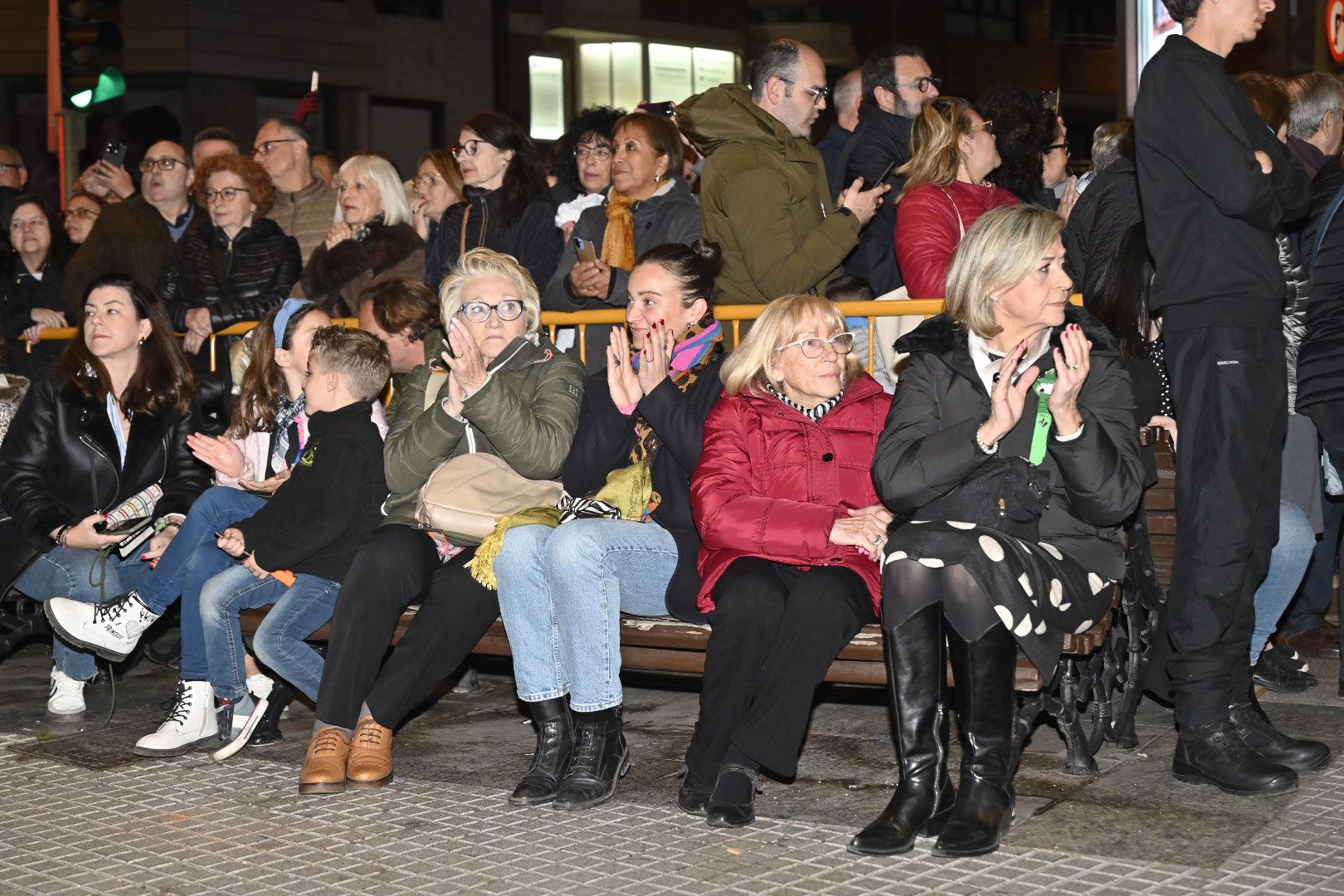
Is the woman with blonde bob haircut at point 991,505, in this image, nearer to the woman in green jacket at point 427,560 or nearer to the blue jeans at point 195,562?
the woman in green jacket at point 427,560

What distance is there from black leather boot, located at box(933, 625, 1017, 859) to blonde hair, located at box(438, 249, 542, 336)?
2.30m

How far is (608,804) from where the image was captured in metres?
5.38

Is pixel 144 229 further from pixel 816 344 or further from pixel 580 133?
pixel 816 344

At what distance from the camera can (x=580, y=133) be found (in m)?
9.18

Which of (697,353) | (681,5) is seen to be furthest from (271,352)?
(681,5)

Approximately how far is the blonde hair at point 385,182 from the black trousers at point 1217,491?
4.63m

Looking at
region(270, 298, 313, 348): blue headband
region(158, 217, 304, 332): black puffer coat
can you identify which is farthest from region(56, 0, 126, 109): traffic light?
region(270, 298, 313, 348): blue headband

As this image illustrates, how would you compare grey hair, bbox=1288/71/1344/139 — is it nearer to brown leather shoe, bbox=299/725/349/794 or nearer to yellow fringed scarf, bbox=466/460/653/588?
yellow fringed scarf, bbox=466/460/653/588

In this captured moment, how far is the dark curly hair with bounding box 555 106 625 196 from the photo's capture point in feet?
29.3

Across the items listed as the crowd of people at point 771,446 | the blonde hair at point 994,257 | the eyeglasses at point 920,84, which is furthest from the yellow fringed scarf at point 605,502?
the eyeglasses at point 920,84

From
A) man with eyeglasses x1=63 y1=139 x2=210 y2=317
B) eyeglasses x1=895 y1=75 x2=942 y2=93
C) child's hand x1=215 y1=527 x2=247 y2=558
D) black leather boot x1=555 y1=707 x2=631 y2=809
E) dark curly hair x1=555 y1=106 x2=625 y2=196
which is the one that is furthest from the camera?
man with eyeglasses x1=63 y1=139 x2=210 y2=317

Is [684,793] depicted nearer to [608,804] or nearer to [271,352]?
[608,804]

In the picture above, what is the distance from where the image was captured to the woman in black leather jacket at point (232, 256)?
9102 millimetres

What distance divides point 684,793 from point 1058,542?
1386mm
